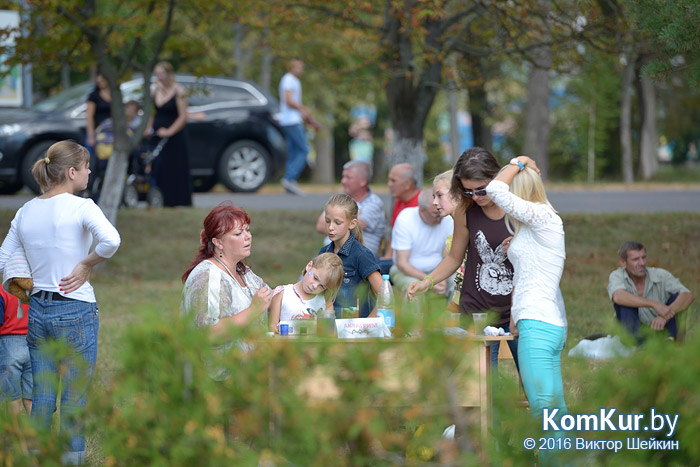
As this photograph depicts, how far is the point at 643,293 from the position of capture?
8258 millimetres

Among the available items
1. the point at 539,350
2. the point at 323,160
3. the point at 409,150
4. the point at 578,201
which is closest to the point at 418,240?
the point at 539,350

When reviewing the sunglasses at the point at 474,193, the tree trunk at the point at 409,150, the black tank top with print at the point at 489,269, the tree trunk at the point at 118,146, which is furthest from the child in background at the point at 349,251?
the tree trunk at the point at 118,146

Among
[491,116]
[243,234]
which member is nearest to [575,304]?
[243,234]

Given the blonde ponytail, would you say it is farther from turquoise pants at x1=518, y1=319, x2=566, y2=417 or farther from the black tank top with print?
turquoise pants at x1=518, y1=319, x2=566, y2=417

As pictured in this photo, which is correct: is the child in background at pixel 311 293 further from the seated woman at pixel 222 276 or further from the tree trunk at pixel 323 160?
the tree trunk at pixel 323 160

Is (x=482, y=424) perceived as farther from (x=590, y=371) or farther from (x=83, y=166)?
(x=83, y=166)

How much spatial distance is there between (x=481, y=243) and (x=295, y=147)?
11.4 metres

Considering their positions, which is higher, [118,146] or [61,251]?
[118,146]

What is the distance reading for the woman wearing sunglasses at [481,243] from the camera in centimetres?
572

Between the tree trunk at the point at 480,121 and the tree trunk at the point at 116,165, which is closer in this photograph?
the tree trunk at the point at 116,165

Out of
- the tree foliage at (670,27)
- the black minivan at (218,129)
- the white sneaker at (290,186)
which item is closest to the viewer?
the tree foliage at (670,27)

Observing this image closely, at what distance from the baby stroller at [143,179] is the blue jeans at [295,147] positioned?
2.74m

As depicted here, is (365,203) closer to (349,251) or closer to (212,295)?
(349,251)

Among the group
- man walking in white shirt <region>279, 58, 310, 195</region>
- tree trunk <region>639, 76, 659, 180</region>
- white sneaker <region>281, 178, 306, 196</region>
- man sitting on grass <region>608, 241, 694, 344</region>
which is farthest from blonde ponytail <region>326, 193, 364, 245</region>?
tree trunk <region>639, 76, 659, 180</region>
